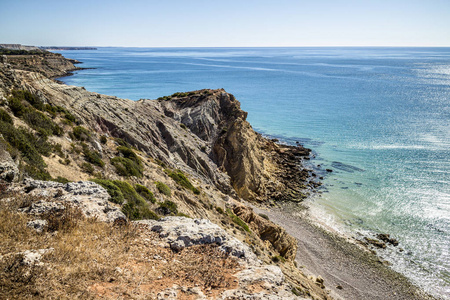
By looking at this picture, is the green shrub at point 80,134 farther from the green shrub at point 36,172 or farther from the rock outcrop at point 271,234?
the rock outcrop at point 271,234

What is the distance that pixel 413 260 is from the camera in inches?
1168

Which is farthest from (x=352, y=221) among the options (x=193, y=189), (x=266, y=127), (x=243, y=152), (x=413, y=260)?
(x=266, y=127)

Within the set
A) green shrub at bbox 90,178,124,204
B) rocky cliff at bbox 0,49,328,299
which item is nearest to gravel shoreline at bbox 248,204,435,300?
rocky cliff at bbox 0,49,328,299

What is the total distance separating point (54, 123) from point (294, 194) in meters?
33.7

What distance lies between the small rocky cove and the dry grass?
34mm

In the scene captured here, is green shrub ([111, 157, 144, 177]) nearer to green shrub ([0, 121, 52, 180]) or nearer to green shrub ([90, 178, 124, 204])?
green shrub ([0, 121, 52, 180])

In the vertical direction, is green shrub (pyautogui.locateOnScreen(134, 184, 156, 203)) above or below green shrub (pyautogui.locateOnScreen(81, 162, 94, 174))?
below

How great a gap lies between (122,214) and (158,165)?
17368mm

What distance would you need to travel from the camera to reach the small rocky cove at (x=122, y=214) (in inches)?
322

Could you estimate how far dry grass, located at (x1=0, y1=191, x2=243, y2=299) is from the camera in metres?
7.12

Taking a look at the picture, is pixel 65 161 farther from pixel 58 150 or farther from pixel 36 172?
pixel 36 172

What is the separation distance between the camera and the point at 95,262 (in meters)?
8.53

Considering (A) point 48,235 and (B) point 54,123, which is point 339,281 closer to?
(A) point 48,235

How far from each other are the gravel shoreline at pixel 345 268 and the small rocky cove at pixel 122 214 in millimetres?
372
